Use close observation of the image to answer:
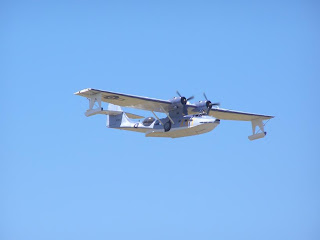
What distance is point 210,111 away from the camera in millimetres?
56906

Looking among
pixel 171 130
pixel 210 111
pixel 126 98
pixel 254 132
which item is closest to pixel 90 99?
pixel 126 98

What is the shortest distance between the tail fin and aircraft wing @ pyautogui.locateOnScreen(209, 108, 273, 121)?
6.90m

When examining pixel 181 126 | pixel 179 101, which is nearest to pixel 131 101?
pixel 179 101

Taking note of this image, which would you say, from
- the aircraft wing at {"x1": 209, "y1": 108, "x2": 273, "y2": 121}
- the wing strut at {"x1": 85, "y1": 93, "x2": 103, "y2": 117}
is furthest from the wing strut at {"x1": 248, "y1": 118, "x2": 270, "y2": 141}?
the wing strut at {"x1": 85, "y1": 93, "x2": 103, "y2": 117}

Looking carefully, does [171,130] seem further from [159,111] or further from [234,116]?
[234,116]

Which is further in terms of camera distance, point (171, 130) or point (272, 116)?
point (272, 116)

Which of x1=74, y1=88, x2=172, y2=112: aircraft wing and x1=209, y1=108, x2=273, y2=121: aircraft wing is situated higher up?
x1=74, y1=88, x2=172, y2=112: aircraft wing

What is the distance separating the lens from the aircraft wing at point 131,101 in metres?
50.6

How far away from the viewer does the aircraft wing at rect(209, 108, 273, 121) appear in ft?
188

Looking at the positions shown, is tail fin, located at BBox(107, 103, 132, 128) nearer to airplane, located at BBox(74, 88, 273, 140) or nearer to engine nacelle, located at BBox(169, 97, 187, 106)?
airplane, located at BBox(74, 88, 273, 140)

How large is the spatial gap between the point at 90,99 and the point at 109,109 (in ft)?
19.6

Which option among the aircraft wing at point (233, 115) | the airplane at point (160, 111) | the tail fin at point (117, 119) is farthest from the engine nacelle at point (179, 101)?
the tail fin at point (117, 119)

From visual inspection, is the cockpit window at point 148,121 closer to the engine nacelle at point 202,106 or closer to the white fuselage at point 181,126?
the white fuselage at point 181,126

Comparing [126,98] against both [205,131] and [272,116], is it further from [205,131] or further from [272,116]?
[272,116]
